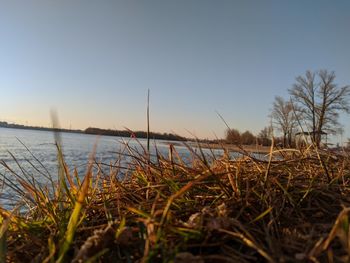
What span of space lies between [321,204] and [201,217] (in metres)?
0.55

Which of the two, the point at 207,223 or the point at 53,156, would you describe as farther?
the point at 53,156

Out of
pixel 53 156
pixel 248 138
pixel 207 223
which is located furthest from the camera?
pixel 53 156

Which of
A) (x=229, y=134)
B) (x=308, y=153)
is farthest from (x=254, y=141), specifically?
(x=308, y=153)

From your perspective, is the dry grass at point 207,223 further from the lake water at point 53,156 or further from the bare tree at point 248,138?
the bare tree at point 248,138

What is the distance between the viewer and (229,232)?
107cm

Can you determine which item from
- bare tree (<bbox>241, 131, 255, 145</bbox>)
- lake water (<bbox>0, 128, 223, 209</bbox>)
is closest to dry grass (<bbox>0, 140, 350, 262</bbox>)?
lake water (<bbox>0, 128, 223, 209</bbox>)

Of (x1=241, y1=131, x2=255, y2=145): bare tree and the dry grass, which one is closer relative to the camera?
the dry grass

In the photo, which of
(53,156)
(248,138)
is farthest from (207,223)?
(53,156)

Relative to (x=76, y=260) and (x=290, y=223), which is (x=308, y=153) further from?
(x=76, y=260)

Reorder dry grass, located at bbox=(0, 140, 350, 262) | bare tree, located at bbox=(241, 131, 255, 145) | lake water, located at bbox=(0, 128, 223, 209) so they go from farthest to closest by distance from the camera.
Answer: bare tree, located at bbox=(241, 131, 255, 145) < lake water, located at bbox=(0, 128, 223, 209) < dry grass, located at bbox=(0, 140, 350, 262)

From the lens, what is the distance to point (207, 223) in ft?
3.68

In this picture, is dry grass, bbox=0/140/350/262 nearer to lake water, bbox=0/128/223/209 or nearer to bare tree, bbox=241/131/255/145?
lake water, bbox=0/128/223/209

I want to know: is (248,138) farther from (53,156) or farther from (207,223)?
(53,156)

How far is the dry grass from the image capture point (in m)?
1.04
